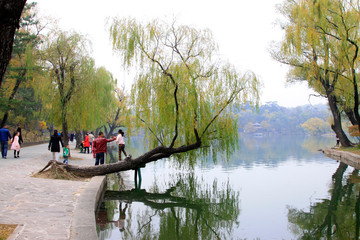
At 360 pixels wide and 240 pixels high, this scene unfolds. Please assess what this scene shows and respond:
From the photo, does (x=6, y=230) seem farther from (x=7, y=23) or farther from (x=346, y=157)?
(x=346, y=157)

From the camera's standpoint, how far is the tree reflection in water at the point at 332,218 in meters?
7.11

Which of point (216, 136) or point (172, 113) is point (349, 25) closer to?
point (216, 136)

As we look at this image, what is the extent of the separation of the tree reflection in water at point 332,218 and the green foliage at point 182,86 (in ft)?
13.6

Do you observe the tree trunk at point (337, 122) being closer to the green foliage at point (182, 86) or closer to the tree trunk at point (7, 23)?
the green foliage at point (182, 86)

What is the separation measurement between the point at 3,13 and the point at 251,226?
6.50 meters

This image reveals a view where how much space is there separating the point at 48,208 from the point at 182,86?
6.43 m

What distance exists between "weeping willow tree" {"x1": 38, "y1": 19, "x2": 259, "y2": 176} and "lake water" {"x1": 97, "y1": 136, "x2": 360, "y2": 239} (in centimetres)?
157

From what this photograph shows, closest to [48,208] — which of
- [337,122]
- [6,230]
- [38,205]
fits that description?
[38,205]

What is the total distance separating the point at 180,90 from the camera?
11.6 m

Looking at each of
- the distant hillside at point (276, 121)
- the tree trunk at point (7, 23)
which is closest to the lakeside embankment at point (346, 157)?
the tree trunk at point (7, 23)

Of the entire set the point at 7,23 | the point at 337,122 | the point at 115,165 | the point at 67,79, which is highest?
the point at 67,79

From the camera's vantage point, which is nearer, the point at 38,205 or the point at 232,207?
the point at 38,205

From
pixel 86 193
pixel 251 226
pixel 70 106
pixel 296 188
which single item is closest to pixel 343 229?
pixel 251 226

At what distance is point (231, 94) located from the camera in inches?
476
